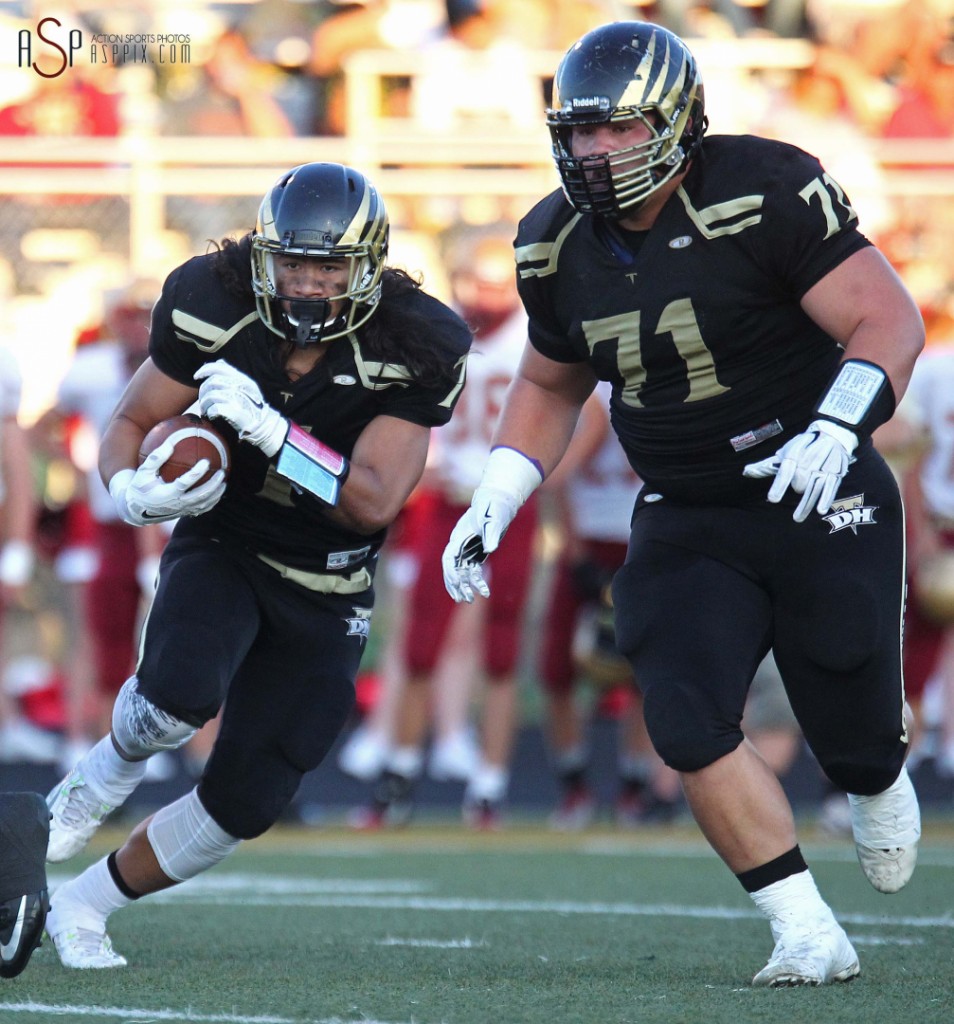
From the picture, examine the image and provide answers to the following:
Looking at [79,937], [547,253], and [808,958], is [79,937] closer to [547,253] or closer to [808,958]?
[808,958]

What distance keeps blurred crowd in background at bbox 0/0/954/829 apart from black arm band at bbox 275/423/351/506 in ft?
10.8

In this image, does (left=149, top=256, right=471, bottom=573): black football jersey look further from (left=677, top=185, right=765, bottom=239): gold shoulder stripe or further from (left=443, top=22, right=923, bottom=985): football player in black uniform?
(left=677, top=185, right=765, bottom=239): gold shoulder stripe

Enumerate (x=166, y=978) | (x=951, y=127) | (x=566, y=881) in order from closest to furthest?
(x=166, y=978), (x=566, y=881), (x=951, y=127)

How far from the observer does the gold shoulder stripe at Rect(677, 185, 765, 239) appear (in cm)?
353

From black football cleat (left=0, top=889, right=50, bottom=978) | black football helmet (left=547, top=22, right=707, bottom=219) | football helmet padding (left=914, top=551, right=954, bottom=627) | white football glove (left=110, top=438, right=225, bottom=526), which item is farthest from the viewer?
football helmet padding (left=914, top=551, right=954, bottom=627)

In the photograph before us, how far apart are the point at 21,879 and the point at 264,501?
0.97 metres

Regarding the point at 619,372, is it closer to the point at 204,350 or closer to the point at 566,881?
the point at 204,350

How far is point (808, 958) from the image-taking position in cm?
339

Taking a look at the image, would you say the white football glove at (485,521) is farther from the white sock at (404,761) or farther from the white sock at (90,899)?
the white sock at (404,761)

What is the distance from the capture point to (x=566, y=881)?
5.60 m

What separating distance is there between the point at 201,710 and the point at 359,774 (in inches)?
160

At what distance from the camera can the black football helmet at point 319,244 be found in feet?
12.4

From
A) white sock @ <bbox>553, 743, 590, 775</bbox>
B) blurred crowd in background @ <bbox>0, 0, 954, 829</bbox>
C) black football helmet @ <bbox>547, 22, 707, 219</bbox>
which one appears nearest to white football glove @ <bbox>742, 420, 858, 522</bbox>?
black football helmet @ <bbox>547, 22, 707, 219</bbox>

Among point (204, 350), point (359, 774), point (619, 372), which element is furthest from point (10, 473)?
point (619, 372)
